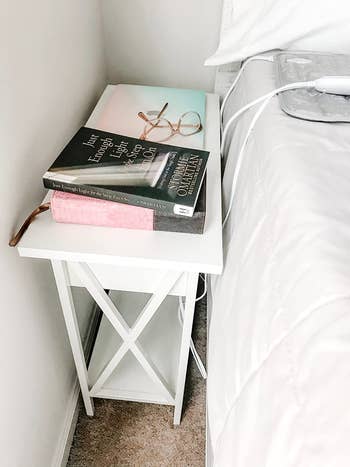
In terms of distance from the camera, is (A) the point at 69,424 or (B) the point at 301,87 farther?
(A) the point at 69,424

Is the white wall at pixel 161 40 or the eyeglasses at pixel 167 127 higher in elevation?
the white wall at pixel 161 40

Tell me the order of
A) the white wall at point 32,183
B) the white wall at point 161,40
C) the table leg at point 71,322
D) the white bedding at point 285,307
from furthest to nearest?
the white wall at point 161,40 → the table leg at point 71,322 → the white wall at point 32,183 → the white bedding at point 285,307

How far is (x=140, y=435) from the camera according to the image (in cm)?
96

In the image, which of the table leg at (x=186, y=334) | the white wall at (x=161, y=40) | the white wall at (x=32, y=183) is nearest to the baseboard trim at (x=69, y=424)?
the white wall at (x=32, y=183)

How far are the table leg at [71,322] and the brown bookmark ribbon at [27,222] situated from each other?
7cm

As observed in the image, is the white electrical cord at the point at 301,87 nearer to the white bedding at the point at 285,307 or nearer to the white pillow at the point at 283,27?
the white bedding at the point at 285,307

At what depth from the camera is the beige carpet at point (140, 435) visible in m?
0.92

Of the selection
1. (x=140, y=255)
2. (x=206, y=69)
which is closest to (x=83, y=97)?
(x=206, y=69)

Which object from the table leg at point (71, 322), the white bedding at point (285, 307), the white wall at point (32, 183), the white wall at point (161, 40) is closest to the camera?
the white bedding at point (285, 307)

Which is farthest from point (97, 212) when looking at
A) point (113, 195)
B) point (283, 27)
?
point (283, 27)

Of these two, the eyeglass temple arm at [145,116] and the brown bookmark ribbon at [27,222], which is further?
the eyeglass temple arm at [145,116]

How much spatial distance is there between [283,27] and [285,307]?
0.59 metres

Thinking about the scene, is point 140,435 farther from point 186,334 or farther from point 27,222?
point 27,222

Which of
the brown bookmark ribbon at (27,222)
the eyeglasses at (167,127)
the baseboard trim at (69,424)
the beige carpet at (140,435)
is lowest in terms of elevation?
the beige carpet at (140,435)
